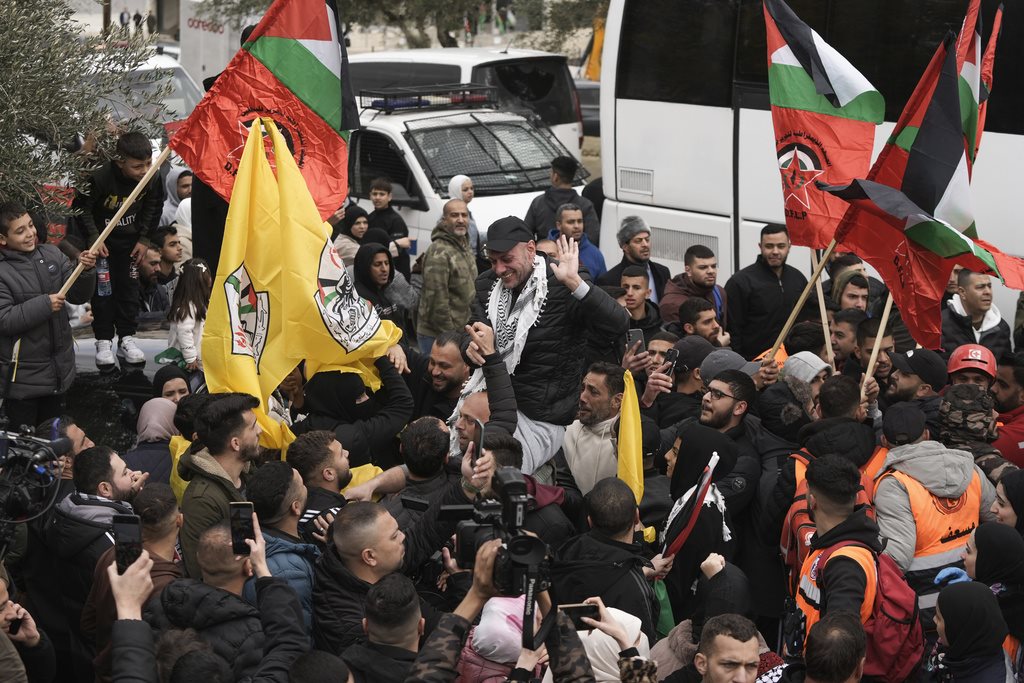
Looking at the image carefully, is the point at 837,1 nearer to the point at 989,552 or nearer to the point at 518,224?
the point at 518,224

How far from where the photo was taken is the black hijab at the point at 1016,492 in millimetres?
5660

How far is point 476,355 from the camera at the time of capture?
20.3ft

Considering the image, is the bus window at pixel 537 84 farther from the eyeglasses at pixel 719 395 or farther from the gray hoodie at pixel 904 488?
the gray hoodie at pixel 904 488

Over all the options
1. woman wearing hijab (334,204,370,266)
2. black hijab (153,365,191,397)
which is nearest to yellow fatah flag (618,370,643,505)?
black hijab (153,365,191,397)

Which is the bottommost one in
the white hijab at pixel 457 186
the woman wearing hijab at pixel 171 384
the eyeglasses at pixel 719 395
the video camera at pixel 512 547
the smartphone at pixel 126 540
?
the woman wearing hijab at pixel 171 384

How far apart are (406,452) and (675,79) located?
754 centimetres

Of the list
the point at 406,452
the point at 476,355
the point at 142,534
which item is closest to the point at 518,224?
the point at 476,355

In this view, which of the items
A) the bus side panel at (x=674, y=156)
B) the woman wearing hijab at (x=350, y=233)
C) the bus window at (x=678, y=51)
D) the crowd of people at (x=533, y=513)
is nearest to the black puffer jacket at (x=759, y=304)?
the crowd of people at (x=533, y=513)

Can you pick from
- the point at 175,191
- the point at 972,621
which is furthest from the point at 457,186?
the point at 972,621

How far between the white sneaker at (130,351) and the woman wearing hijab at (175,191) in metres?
3.84

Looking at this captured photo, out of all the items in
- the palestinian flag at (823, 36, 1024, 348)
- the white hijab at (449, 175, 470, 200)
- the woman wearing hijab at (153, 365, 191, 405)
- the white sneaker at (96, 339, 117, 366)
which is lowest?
the white sneaker at (96, 339, 117, 366)

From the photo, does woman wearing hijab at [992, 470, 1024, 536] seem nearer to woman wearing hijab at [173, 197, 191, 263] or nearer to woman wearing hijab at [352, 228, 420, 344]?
woman wearing hijab at [352, 228, 420, 344]

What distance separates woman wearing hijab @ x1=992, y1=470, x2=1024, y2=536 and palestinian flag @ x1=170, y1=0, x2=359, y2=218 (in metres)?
4.08

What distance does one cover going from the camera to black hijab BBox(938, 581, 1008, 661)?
4.85 metres
